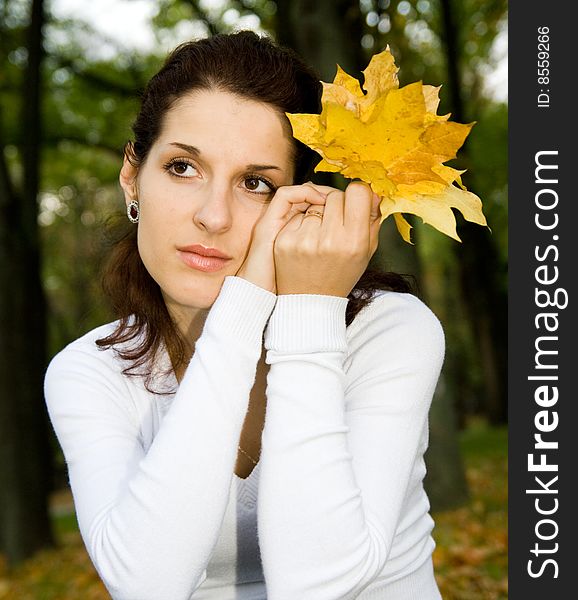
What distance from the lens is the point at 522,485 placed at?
12.0ft

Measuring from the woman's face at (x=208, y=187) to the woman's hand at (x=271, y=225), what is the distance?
107 millimetres

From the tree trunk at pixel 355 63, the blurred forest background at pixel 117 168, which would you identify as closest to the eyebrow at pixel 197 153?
the blurred forest background at pixel 117 168

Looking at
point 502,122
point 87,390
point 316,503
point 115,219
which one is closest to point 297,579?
point 316,503

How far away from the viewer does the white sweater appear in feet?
6.01

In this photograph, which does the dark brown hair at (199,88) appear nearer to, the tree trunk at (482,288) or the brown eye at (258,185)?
the brown eye at (258,185)

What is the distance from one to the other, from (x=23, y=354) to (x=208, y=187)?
694cm

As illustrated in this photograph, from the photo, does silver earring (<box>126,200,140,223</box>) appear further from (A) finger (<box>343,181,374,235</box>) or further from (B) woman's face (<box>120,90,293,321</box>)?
(A) finger (<box>343,181,374,235</box>)

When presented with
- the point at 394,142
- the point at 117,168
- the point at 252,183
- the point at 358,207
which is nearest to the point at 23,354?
the point at 117,168

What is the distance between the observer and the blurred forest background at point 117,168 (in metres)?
6.40

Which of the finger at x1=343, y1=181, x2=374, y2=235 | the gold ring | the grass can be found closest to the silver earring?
the gold ring

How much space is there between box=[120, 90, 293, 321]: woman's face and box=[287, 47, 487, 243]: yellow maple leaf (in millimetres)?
288

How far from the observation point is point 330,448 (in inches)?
73.7

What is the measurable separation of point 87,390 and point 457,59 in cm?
976

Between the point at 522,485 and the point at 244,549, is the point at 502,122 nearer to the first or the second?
the point at 522,485
